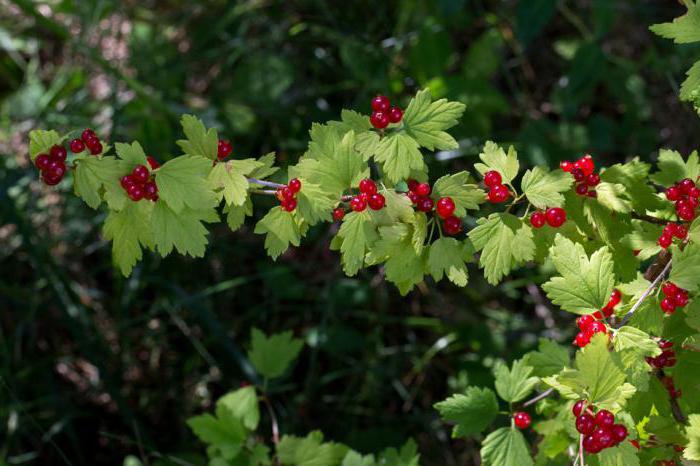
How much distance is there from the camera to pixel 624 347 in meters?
1.30

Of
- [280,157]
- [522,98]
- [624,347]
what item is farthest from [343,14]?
[624,347]

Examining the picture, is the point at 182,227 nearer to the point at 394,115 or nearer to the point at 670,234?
the point at 394,115

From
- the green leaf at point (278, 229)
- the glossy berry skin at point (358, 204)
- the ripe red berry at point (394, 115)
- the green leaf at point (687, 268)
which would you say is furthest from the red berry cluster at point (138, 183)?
the green leaf at point (687, 268)

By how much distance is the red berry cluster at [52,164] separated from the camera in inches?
52.6

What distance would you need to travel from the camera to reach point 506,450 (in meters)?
1.56

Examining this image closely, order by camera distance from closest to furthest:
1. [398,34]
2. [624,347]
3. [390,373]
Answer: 1. [624,347]
2. [390,373]
3. [398,34]

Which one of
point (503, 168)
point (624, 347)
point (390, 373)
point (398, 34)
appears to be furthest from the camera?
point (398, 34)

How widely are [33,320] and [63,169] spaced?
179 centimetres

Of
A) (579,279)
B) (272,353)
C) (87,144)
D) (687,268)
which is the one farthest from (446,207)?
(272,353)

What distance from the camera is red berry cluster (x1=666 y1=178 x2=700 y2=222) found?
1.47 metres

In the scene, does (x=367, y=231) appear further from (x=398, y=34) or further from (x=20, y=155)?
(x=20, y=155)

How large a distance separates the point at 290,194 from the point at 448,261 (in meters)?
0.34

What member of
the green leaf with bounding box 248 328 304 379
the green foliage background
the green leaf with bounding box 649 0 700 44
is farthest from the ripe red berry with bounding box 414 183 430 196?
the green foliage background

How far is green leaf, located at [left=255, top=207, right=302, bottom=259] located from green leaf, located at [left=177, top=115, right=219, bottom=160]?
0.18 m
